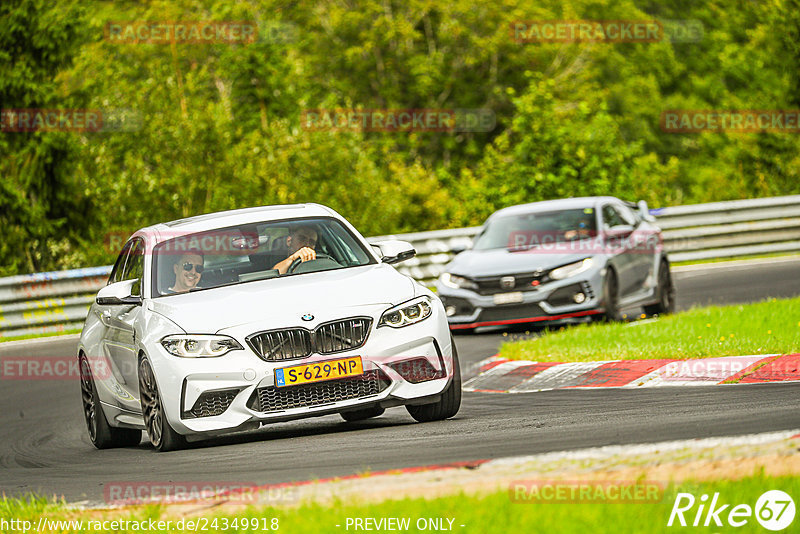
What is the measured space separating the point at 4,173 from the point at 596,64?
35767 millimetres

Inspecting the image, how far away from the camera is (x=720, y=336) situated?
1213 centimetres

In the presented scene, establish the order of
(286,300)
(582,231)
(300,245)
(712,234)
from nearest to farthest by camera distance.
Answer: (286,300)
(300,245)
(582,231)
(712,234)

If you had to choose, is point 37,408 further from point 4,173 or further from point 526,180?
point 526,180

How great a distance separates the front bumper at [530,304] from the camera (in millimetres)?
15789

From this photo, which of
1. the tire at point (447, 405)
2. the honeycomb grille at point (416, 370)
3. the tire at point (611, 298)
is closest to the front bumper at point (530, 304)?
the tire at point (611, 298)

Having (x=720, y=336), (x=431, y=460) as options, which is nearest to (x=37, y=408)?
(x=720, y=336)

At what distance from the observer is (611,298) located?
16.0 m

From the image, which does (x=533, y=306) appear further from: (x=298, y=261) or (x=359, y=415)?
(x=298, y=261)

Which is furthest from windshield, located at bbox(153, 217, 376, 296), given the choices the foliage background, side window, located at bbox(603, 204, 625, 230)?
the foliage background

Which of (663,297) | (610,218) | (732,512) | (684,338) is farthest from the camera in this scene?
(610,218)

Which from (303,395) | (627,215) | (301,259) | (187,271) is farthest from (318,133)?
(303,395)

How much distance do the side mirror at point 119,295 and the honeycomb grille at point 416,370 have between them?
201 cm

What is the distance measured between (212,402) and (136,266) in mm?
2140

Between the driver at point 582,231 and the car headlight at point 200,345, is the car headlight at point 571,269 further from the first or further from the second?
the car headlight at point 200,345
